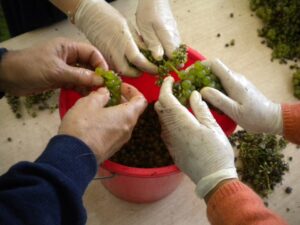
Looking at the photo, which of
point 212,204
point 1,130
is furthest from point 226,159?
point 1,130

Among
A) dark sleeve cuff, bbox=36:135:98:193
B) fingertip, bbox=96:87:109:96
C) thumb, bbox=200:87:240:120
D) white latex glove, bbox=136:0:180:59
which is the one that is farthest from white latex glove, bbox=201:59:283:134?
dark sleeve cuff, bbox=36:135:98:193

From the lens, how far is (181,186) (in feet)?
3.53

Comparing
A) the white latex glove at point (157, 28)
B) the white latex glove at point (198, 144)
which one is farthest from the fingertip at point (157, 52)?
the white latex glove at point (198, 144)

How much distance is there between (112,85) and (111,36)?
0.22 meters

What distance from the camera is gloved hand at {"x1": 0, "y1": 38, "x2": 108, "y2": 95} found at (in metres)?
0.86

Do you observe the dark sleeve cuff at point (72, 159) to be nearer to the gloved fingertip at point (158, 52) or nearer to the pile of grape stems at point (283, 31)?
the gloved fingertip at point (158, 52)

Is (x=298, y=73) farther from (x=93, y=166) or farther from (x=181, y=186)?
(x=93, y=166)

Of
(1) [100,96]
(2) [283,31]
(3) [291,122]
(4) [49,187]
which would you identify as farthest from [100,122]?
(2) [283,31]

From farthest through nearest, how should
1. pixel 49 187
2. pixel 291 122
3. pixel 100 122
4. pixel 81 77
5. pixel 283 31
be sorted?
pixel 283 31 → pixel 291 122 → pixel 81 77 → pixel 100 122 → pixel 49 187

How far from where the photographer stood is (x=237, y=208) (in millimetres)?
753

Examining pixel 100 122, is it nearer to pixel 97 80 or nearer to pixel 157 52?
pixel 97 80

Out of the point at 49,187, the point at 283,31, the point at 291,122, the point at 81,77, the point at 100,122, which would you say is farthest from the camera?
the point at 283,31

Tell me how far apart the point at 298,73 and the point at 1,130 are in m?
1.01

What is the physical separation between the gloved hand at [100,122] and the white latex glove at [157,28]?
0.22 m
